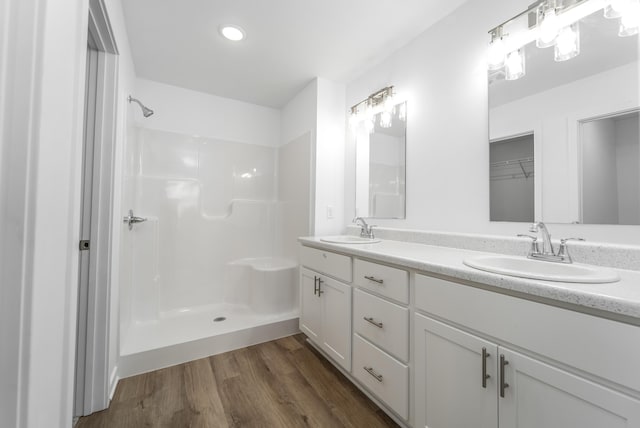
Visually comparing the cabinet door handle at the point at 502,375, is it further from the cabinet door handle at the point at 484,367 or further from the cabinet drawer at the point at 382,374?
the cabinet drawer at the point at 382,374

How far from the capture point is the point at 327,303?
67.8 inches

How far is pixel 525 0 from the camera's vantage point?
125 centimetres

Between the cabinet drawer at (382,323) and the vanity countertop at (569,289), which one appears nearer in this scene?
the vanity countertop at (569,289)

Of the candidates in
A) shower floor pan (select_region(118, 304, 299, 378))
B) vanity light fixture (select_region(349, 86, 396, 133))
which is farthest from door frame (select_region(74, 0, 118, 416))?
vanity light fixture (select_region(349, 86, 396, 133))

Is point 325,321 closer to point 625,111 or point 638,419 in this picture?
point 638,419

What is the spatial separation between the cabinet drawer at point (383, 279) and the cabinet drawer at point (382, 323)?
0.04 m

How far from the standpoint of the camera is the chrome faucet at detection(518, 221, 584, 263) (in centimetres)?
105

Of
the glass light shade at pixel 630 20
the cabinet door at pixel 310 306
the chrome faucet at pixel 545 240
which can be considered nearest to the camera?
the glass light shade at pixel 630 20

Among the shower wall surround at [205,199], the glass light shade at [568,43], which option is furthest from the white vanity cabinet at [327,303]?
the glass light shade at [568,43]

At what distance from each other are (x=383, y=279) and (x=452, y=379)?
1.53 feet

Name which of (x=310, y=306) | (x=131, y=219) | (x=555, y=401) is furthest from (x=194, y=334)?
(x=555, y=401)

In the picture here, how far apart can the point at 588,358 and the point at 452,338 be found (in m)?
0.37

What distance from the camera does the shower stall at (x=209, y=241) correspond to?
208 centimetres

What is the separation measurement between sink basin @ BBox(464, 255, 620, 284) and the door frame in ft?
5.74
